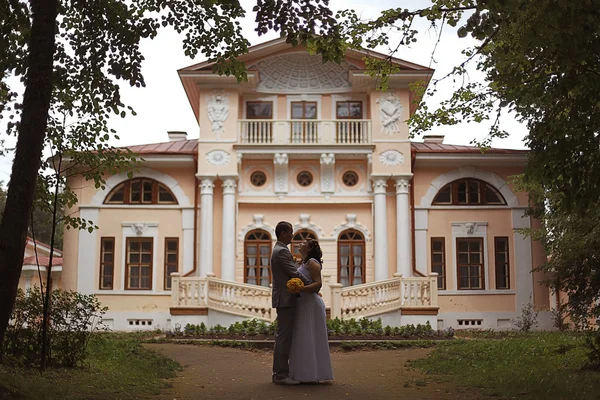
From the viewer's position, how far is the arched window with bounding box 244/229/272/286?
81.7ft

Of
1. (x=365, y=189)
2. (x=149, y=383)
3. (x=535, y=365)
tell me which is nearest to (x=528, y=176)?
(x=535, y=365)

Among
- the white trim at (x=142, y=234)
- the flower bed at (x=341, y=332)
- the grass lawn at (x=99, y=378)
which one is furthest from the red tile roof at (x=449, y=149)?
the grass lawn at (x=99, y=378)

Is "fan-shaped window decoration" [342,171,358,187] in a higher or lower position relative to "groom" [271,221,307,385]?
higher

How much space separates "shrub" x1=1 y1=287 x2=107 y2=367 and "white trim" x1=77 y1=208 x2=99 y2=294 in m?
14.7

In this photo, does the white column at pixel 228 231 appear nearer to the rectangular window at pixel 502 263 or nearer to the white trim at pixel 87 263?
the white trim at pixel 87 263

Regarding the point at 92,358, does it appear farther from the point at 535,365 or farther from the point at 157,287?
the point at 157,287

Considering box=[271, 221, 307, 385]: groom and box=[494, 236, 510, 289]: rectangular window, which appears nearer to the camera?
box=[271, 221, 307, 385]: groom

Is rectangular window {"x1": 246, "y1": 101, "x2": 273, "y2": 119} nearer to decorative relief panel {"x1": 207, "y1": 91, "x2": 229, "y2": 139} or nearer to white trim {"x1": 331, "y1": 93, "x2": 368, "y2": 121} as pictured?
decorative relief panel {"x1": 207, "y1": 91, "x2": 229, "y2": 139}

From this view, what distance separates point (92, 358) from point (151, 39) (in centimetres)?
450

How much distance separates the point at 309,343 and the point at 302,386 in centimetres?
49

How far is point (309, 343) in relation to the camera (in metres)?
9.03

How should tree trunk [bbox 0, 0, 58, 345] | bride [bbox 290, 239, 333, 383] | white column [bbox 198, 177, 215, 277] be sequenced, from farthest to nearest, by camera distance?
white column [bbox 198, 177, 215, 277], bride [bbox 290, 239, 333, 383], tree trunk [bbox 0, 0, 58, 345]

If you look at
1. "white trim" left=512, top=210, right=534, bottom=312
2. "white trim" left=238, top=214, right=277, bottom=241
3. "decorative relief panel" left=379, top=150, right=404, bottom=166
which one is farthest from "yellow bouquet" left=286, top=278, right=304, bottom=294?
"white trim" left=512, top=210, right=534, bottom=312

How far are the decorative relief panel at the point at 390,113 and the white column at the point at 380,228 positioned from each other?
167 centimetres
